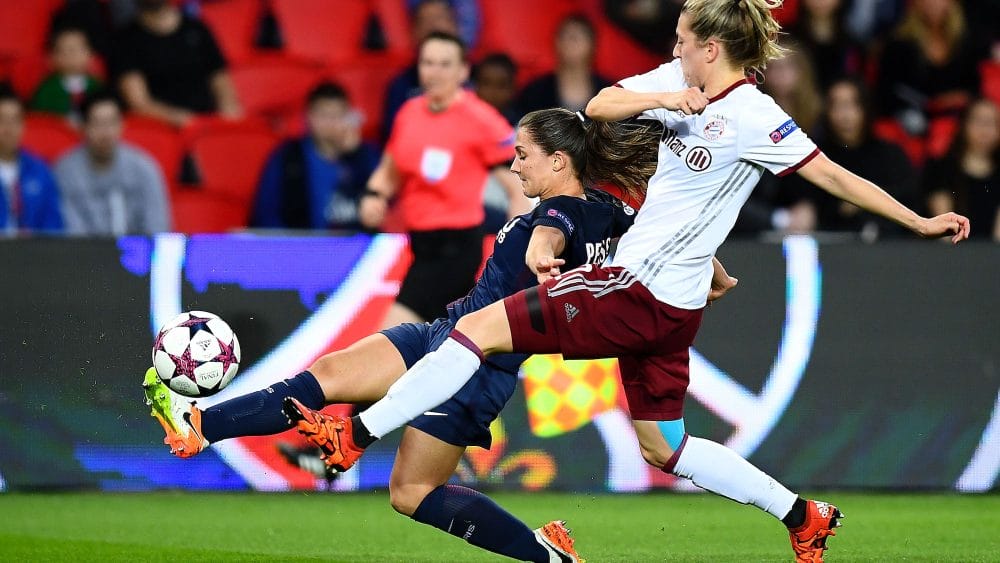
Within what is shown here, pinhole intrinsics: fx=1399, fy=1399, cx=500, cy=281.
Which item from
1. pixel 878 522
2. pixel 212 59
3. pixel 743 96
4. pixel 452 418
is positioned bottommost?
pixel 878 522

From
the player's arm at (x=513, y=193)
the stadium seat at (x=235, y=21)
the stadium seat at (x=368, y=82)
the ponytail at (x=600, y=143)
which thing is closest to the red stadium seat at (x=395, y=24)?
the stadium seat at (x=368, y=82)

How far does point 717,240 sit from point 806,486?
311 centimetres

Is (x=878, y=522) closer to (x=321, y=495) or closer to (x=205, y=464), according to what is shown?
(x=321, y=495)

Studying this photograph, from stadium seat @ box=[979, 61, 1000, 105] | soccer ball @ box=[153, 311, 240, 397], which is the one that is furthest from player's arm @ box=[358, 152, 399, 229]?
stadium seat @ box=[979, 61, 1000, 105]

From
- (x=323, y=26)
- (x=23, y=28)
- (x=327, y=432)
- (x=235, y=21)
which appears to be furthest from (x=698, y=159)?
(x=23, y=28)

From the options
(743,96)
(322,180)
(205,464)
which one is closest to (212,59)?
(322,180)

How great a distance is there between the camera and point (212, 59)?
32.9 feet

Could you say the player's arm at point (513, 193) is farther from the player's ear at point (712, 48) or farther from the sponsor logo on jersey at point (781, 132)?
the sponsor logo on jersey at point (781, 132)

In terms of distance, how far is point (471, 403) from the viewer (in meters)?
4.82

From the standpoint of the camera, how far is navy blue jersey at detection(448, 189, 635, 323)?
4.81m

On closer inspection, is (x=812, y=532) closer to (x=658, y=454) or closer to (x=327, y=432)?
(x=658, y=454)

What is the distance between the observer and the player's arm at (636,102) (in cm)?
426

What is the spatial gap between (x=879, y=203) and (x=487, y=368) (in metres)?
1.45

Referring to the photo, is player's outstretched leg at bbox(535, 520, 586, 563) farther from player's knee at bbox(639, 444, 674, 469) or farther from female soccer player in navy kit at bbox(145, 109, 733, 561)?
player's knee at bbox(639, 444, 674, 469)
